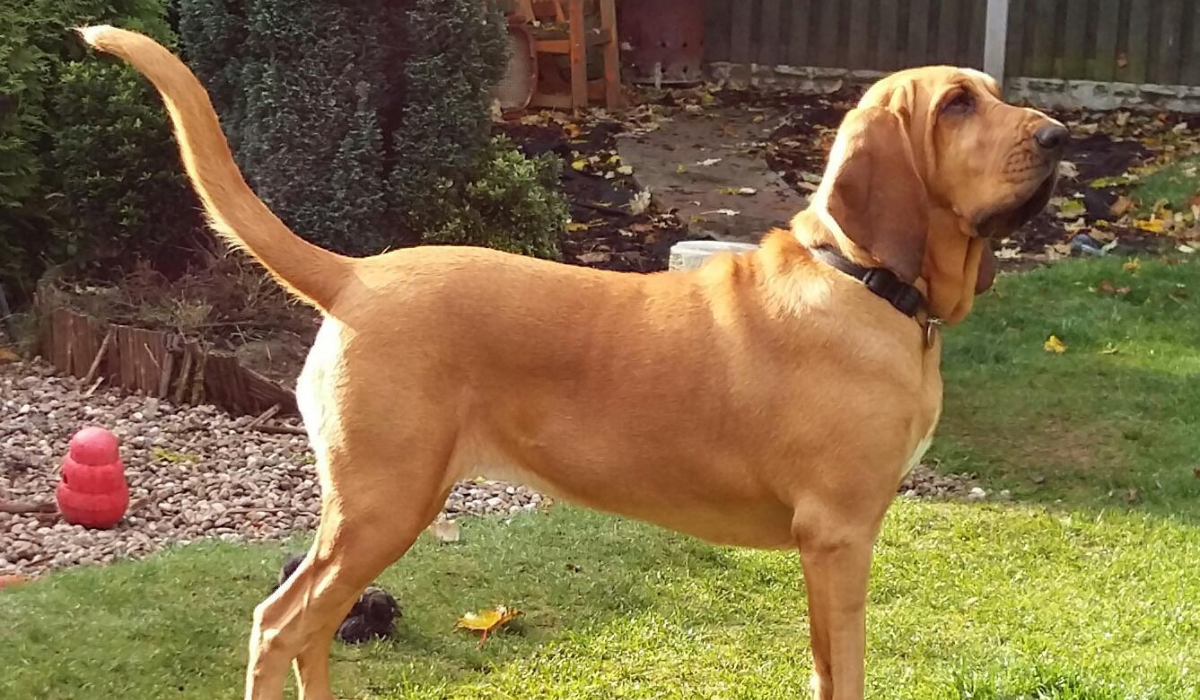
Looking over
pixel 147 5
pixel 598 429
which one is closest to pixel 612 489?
pixel 598 429

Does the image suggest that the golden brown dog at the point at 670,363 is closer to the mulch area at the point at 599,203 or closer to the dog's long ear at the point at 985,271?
the dog's long ear at the point at 985,271

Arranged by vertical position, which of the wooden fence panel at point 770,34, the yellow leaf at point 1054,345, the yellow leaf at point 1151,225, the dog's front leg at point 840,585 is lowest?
the yellow leaf at point 1054,345

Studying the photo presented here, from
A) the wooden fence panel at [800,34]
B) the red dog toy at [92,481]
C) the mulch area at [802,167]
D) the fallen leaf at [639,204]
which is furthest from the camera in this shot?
the wooden fence panel at [800,34]

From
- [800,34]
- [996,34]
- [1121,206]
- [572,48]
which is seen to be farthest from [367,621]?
[800,34]

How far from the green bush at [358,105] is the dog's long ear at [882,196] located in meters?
4.31

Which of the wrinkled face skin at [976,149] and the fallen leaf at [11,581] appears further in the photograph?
the fallen leaf at [11,581]

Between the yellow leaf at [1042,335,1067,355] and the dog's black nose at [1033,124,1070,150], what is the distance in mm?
4835

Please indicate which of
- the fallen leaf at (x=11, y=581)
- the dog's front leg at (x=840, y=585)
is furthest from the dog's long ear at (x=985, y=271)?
the fallen leaf at (x=11, y=581)

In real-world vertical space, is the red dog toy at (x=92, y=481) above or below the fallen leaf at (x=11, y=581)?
above

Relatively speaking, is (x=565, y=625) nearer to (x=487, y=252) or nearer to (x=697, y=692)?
(x=697, y=692)

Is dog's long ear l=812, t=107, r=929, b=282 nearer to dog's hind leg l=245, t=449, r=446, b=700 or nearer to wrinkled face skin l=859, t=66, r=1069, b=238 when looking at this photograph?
wrinkled face skin l=859, t=66, r=1069, b=238

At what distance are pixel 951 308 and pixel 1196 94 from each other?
1361cm

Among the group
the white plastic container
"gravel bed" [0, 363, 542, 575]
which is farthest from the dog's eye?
the white plastic container

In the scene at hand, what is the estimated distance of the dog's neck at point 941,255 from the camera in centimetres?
394
